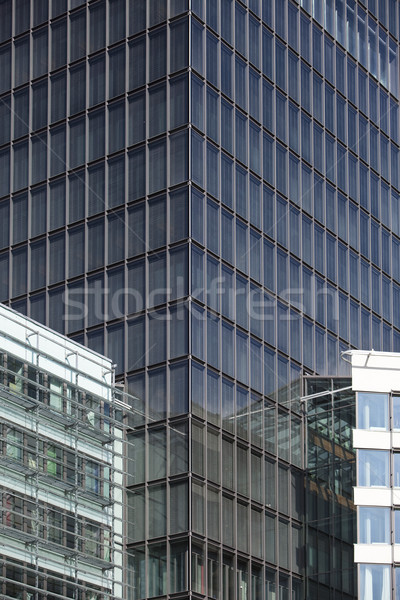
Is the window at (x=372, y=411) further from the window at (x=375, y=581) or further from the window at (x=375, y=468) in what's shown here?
the window at (x=375, y=581)

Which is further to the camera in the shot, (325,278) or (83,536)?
(325,278)

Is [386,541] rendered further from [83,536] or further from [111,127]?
[111,127]

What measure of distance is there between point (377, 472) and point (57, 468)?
14983 millimetres

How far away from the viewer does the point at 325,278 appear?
294 ft

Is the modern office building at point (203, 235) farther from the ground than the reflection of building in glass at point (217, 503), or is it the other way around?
the modern office building at point (203, 235)

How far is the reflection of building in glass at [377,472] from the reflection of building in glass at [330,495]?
14.9 feet

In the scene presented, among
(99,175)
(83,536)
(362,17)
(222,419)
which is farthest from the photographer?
(362,17)

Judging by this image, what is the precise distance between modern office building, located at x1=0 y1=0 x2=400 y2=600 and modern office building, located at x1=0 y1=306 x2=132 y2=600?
1.71 meters

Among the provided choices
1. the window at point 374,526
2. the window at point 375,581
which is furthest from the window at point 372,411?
the window at point 375,581

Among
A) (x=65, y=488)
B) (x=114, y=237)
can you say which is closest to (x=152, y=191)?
(x=114, y=237)

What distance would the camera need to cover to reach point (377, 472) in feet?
251

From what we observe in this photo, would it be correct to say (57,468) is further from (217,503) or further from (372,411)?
(372,411)

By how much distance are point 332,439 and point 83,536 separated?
1569 centimetres

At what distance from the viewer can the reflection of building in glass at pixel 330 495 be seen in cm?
8075
